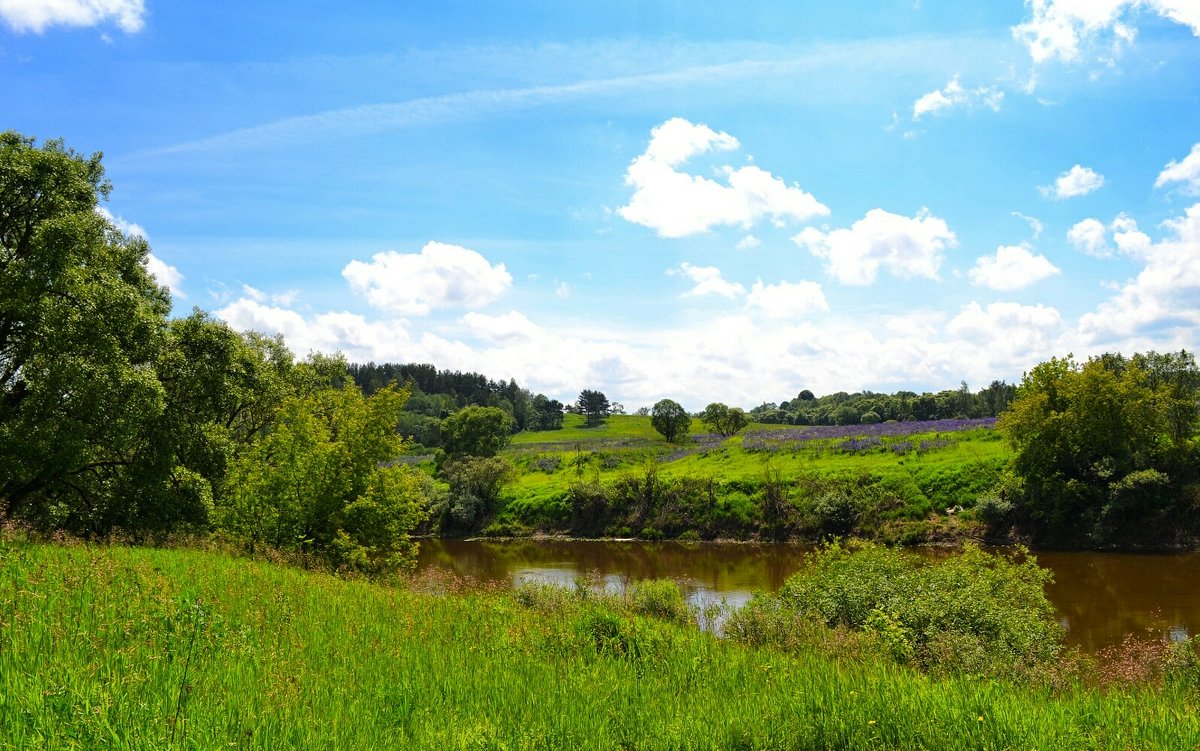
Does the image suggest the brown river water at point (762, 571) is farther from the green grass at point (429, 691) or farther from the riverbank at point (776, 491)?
the green grass at point (429, 691)

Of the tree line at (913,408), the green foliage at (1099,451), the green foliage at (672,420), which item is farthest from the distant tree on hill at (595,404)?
the green foliage at (1099,451)

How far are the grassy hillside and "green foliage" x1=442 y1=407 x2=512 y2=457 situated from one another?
11.3m

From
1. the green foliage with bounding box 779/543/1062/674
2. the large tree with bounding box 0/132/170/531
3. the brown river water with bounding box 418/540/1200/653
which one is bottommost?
the brown river water with bounding box 418/540/1200/653

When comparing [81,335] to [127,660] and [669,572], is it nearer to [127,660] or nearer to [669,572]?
[127,660]

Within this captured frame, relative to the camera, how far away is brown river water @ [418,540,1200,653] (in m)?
21.4

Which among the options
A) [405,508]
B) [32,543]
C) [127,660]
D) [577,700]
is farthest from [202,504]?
[577,700]

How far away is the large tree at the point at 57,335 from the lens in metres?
17.4

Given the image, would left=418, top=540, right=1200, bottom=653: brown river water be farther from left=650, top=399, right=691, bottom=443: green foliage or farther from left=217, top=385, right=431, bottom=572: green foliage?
left=650, top=399, right=691, bottom=443: green foliage

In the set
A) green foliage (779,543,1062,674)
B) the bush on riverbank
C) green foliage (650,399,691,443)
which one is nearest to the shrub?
the bush on riverbank

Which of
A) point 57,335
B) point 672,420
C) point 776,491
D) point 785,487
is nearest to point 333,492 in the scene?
point 57,335

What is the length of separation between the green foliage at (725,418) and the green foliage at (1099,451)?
148ft

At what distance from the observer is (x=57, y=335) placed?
1734 cm

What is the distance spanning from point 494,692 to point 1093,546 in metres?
40.0

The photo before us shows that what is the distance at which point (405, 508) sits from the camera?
2175 cm
